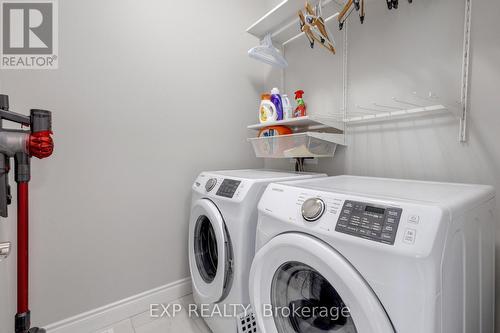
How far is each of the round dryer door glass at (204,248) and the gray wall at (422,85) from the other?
1.02m

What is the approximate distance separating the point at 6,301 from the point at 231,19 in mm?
2471

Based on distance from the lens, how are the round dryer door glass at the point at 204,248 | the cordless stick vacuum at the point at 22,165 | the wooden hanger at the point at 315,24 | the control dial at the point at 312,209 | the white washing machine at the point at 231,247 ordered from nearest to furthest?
the control dial at the point at 312,209 < the cordless stick vacuum at the point at 22,165 < the white washing machine at the point at 231,247 < the wooden hanger at the point at 315,24 < the round dryer door glass at the point at 204,248

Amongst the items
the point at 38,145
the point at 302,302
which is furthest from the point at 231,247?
the point at 38,145

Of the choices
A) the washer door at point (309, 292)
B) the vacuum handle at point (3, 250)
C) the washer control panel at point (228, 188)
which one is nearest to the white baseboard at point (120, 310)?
the vacuum handle at point (3, 250)

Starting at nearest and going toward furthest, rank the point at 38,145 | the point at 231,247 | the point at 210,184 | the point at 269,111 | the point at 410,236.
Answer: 1. the point at 410,236
2. the point at 38,145
3. the point at 231,247
4. the point at 210,184
5. the point at 269,111

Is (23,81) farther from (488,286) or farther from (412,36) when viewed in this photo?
(488,286)

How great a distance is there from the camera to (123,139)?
1.62 m

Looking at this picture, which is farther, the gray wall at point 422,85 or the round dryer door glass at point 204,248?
the round dryer door glass at point 204,248

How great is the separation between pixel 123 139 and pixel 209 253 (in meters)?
0.97

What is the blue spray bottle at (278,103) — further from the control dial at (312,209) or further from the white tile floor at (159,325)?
the white tile floor at (159,325)

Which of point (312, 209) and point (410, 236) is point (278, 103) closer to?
point (312, 209)

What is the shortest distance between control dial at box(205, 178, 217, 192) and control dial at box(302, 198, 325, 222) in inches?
29.0

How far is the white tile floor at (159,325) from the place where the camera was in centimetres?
153

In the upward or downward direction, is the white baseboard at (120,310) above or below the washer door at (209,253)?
below
